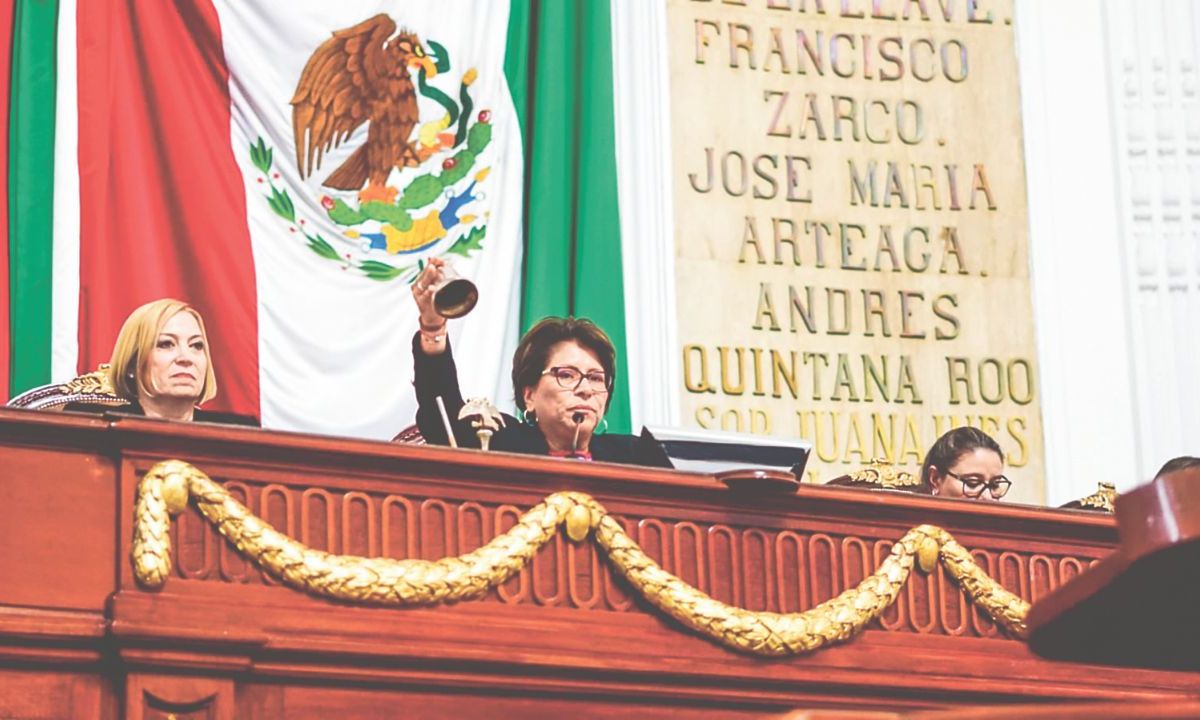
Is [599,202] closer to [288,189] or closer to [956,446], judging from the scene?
[288,189]

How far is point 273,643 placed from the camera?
370 cm

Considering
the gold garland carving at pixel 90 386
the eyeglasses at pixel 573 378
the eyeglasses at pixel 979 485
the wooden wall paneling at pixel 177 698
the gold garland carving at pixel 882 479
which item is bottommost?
the wooden wall paneling at pixel 177 698

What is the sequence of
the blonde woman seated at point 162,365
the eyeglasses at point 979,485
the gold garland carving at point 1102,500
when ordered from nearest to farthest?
the blonde woman seated at point 162,365 → the gold garland carving at point 1102,500 → the eyeglasses at point 979,485

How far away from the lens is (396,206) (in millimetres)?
7000

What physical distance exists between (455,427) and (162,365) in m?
0.63

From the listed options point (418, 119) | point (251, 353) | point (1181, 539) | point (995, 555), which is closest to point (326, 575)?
point (995, 555)

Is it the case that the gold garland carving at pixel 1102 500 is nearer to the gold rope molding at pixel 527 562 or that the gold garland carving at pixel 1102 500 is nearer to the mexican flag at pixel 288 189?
the gold rope molding at pixel 527 562

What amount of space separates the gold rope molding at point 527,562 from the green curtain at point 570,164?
265cm

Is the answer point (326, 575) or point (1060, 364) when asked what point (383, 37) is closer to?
point (1060, 364)

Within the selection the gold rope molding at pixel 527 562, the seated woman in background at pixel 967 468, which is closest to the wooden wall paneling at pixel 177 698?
the gold rope molding at pixel 527 562

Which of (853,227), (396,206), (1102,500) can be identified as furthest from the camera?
(853,227)

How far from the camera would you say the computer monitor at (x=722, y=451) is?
14.1 feet

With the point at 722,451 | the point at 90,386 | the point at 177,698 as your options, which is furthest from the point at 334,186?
the point at 177,698

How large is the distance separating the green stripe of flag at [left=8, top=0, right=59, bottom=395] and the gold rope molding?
2680mm
